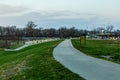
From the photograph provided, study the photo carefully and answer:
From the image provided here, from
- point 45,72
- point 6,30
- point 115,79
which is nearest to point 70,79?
point 115,79

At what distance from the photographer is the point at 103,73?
1602cm

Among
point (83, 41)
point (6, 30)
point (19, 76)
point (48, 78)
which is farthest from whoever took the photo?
point (6, 30)

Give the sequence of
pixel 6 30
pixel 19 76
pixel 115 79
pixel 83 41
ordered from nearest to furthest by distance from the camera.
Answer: pixel 115 79, pixel 19 76, pixel 83 41, pixel 6 30

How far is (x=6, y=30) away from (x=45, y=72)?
177300 millimetres

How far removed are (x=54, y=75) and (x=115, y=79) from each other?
3307 mm

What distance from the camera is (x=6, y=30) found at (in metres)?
192

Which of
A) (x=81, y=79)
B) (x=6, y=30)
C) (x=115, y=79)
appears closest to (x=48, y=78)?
(x=81, y=79)

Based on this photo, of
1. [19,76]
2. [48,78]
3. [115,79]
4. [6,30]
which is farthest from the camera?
[6,30]

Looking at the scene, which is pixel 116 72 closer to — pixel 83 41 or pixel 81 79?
pixel 81 79

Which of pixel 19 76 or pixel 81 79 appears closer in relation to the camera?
pixel 81 79

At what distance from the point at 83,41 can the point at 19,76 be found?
1811 inches

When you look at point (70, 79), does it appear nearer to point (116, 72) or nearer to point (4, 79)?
point (116, 72)

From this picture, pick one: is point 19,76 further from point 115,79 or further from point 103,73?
point 115,79

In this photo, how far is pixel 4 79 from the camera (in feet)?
58.6
